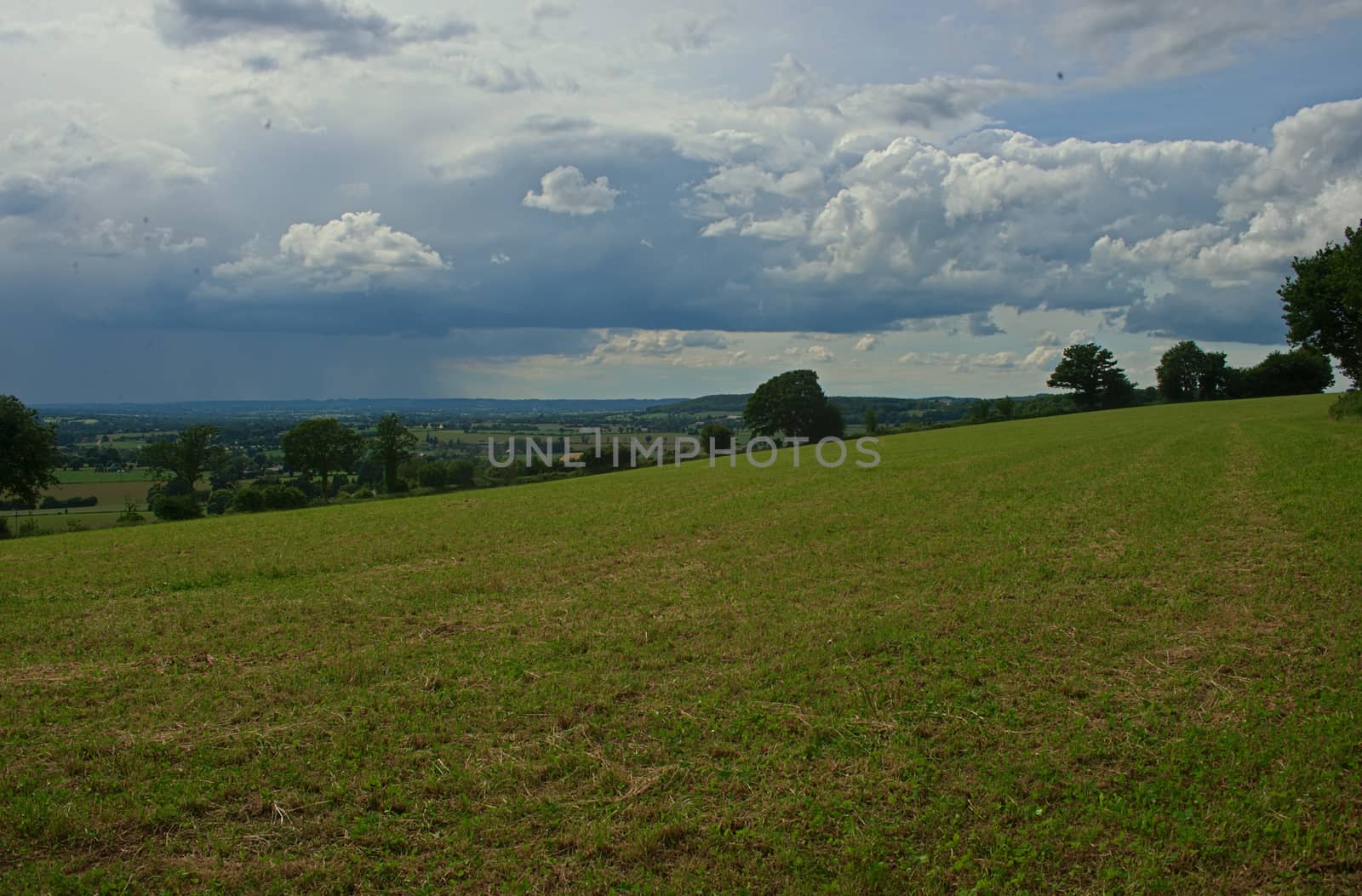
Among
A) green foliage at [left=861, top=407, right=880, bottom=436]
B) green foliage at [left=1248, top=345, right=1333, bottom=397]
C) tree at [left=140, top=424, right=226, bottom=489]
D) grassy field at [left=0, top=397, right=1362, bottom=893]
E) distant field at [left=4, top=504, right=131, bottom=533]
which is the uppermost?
green foliage at [left=1248, top=345, right=1333, bottom=397]

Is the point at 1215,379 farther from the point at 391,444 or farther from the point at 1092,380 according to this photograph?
the point at 391,444

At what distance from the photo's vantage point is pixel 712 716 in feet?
25.9

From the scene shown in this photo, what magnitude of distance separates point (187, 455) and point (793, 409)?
57938 millimetres

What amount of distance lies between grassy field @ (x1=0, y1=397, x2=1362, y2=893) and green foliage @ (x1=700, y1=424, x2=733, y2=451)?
52.6 meters

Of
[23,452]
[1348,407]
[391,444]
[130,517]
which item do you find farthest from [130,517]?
[1348,407]

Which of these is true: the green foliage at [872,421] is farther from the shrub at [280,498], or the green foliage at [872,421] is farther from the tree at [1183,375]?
the shrub at [280,498]

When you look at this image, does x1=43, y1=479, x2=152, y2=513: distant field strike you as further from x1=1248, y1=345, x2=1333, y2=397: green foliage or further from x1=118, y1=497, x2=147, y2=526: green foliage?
x1=1248, y1=345, x2=1333, y2=397: green foliage

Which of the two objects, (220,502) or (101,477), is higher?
Answer: (101,477)

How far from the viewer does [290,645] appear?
35.0 feet

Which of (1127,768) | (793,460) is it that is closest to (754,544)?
(1127,768)

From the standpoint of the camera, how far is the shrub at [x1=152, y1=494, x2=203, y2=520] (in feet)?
130

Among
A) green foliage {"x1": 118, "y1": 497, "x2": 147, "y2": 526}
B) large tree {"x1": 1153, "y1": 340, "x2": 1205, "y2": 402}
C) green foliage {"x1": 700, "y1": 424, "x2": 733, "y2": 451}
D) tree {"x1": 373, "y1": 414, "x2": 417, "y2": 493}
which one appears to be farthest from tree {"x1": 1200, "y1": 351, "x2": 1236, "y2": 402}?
green foliage {"x1": 118, "y1": 497, "x2": 147, "y2": 526}

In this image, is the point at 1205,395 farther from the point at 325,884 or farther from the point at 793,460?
the point at 325,884

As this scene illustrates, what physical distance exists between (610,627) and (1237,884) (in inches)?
309
